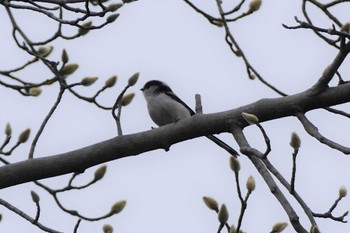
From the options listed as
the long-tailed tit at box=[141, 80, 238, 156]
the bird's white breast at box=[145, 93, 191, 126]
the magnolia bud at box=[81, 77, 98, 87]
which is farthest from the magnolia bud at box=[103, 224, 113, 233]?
the bird's white breast at box=[145, 93, 191, 126]

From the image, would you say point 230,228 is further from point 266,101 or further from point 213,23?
point 213,23

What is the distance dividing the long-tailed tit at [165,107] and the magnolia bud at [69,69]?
9.58 feet

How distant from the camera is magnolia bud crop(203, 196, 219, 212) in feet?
14.8

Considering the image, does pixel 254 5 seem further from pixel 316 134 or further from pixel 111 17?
pixel 316 134

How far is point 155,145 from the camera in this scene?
523cm

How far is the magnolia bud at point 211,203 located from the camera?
452cm

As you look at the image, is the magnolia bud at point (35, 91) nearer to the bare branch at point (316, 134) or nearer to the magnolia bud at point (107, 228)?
the magnolia bud at point (107, 228)

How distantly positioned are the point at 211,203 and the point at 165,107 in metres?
4.34

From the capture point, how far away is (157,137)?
5227mm

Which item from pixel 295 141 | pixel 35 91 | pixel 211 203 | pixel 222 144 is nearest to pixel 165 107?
pixel 222 144

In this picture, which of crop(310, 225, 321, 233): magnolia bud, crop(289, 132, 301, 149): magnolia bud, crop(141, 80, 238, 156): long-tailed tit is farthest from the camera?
crop(141, 80, 238, 156): long-tailed tit

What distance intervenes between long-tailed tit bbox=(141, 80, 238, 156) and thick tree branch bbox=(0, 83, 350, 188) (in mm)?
2910

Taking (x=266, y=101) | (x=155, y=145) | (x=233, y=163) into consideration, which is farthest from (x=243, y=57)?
(x=233, y=163)

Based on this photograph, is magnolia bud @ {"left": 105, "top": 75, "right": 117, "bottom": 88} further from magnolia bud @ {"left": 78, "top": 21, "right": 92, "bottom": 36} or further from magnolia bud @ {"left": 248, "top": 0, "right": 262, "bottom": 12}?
magnolia bud @ {"left": 248, "top": 0, "right": 262, "bottom": 12}
